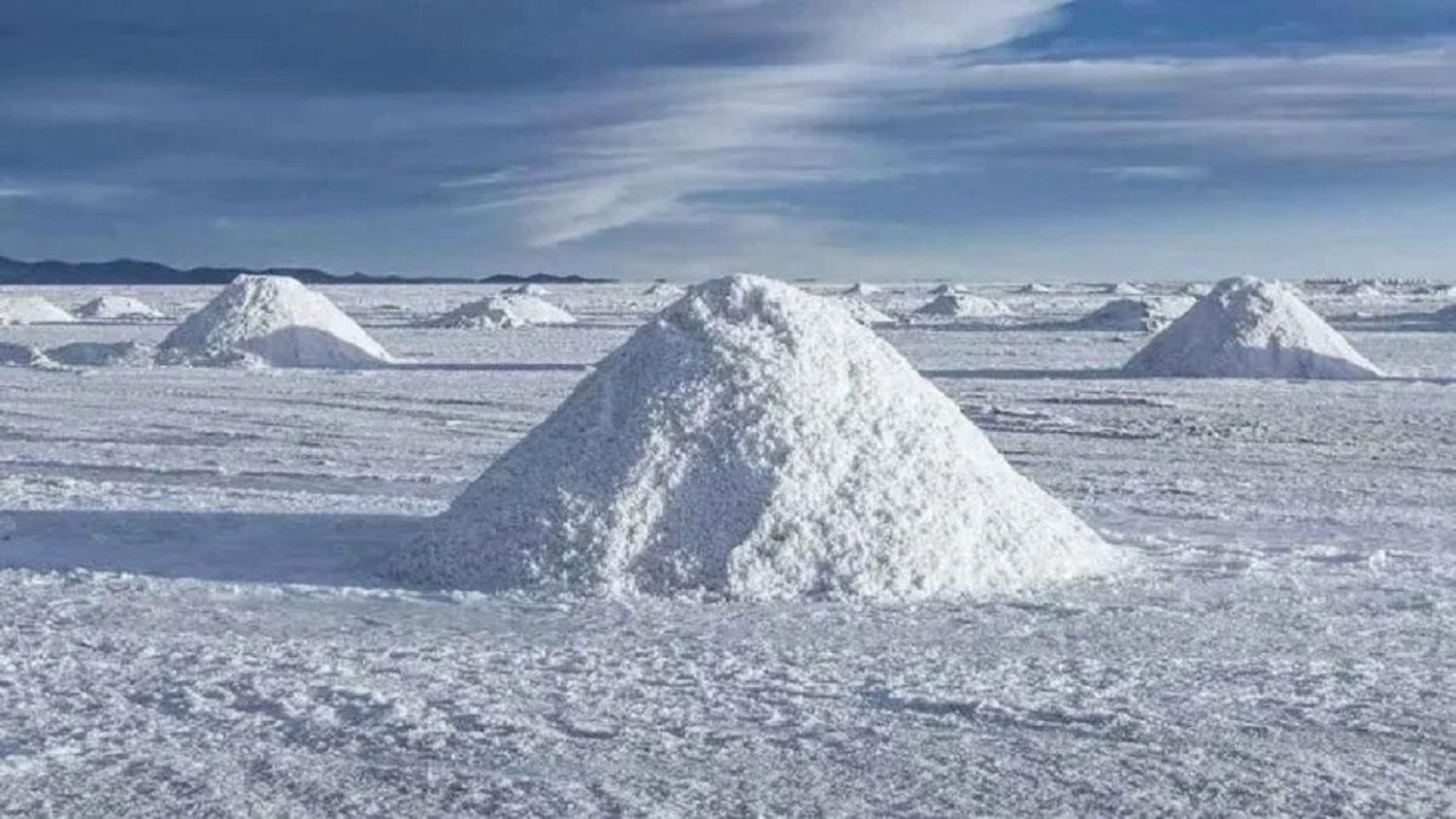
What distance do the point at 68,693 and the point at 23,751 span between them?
0.79 meters

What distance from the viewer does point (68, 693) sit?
6.53 metres

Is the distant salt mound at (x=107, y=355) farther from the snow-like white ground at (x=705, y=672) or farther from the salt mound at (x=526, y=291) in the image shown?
the salt mound at (x=526, y=291)

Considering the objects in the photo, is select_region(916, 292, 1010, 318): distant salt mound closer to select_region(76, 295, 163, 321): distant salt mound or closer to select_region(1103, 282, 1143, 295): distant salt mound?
select_region(76, 295, 163, 321): distant salt mound

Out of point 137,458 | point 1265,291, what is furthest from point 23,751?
point 1265,291

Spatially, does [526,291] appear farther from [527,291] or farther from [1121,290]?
[1121,290]

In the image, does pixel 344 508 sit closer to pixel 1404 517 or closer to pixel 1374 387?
pixel 1404 517

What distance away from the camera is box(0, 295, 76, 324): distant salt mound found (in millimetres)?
44969

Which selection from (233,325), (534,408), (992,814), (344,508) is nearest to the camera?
(992,814)

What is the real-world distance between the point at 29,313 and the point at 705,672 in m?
42.3

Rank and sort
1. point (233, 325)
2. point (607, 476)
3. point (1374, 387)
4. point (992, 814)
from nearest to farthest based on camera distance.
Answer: point (992, 814)
point (607, 476)
point (1374, 387)
point (233, 325)

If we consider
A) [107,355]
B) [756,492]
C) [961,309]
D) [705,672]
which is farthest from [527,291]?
[705,672]

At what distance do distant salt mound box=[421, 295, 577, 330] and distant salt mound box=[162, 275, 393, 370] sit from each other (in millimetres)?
12036

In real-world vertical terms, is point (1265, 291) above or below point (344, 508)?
above

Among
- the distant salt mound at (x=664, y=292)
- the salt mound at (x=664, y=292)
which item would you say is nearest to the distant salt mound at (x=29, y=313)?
the distant salt mound at (x=664, y=292)
